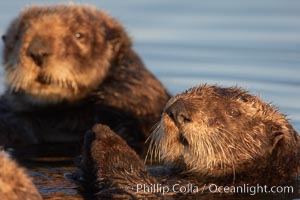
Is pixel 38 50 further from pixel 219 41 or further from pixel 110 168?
pixel 219 41

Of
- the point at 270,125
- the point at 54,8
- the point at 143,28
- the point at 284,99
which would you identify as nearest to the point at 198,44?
the point at 143,28

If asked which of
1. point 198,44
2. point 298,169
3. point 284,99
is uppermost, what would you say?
point 198,44

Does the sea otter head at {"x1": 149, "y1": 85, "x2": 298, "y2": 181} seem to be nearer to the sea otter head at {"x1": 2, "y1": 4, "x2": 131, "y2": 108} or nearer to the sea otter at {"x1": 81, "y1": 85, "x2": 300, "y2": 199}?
the sea otter at {"x1": 81, "y1": 85, "x2": 300, "y2": 199}

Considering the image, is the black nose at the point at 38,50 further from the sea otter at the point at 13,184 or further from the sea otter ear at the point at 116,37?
the sea otter at the point at 13,184

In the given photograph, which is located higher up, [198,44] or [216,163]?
[198,44]

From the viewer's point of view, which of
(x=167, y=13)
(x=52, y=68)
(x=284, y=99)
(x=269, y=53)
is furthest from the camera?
(x=167, y=13)

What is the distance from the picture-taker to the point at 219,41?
503 inches

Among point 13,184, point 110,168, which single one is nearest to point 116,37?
point 110,168

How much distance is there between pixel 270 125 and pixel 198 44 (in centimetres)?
506

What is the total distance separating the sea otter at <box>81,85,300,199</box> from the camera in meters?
7.35

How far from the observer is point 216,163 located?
754 cm

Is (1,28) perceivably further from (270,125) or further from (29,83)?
(270,125)

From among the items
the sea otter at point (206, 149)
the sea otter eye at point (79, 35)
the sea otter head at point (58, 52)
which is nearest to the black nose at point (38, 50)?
the sea otter head at point (58, 52)

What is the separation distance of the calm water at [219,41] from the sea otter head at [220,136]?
3.21 metres
